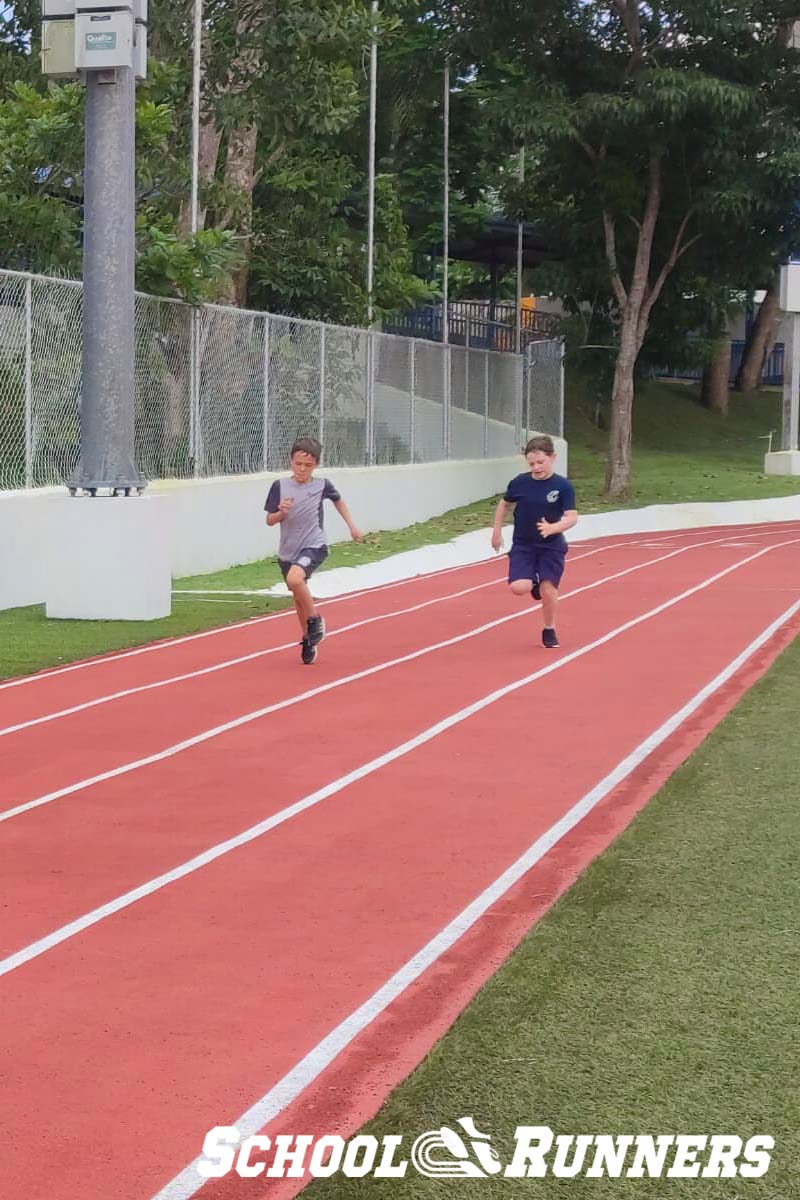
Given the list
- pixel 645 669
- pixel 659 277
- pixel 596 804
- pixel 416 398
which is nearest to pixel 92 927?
pixel 596 804

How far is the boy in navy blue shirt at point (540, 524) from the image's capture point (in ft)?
45.2

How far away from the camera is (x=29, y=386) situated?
16.9 m

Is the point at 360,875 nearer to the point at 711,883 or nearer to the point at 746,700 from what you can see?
the point at 711,883

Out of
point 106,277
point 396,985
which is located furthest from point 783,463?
point 396,985

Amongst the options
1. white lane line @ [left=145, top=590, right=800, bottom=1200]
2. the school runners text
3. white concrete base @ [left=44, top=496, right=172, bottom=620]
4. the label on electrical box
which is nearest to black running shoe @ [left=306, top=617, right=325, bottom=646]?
white concrete base @ [left=44, top=496, right=172, bottom=620]

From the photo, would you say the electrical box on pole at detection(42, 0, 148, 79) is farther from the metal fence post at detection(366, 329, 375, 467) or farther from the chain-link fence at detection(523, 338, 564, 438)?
the chain-link fence at detection(523, 338, 564, 438)

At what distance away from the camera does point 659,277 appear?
3591 cm

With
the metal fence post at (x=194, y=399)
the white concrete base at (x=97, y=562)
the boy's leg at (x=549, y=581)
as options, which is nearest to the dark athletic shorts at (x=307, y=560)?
the boy's leg at (x=549, y=581)

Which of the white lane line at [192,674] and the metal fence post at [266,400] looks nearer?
the white lane line at [192,674]

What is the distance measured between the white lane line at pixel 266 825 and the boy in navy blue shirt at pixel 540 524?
62 centimetres

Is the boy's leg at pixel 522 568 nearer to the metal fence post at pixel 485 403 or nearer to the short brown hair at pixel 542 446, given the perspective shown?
the short brown hair at pixel 542 446

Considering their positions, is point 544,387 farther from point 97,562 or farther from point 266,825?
point 266,825

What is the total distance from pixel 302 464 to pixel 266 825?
5.33 meters

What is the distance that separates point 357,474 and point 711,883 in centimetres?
2079
